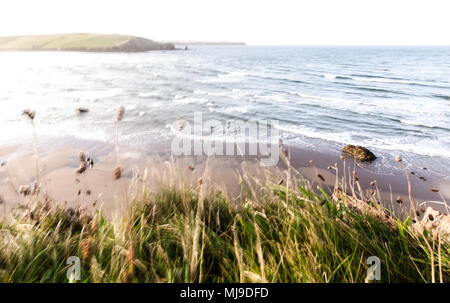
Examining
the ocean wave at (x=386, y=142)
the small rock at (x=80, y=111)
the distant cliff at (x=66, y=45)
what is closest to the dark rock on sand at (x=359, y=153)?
the ocean wave at (x=386, y=142)

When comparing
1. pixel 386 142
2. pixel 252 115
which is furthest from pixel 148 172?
pixel 386 142

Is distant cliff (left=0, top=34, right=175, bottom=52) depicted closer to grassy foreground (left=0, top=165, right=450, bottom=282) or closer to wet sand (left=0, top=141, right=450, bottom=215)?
wet sand (left=0, top=141, right=450, bottom=215)

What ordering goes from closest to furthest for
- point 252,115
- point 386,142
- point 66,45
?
point 386,142, point 252,115, point 66,45

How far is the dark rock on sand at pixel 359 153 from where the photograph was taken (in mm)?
9719

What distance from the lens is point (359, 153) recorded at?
987cm

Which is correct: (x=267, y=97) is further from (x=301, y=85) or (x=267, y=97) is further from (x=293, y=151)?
(x=293, y=151)

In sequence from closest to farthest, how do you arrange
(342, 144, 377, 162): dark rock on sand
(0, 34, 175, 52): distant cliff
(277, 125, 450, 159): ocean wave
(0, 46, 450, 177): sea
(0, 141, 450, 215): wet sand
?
(0, 141, 450, 215): wet sand, (342, 144, 377, 162): dark rock on sand, (0, 46, 450, 177): sea, (277, 125, 450, 159): ocean wave, (0, 34, 175, 52): distant cliff

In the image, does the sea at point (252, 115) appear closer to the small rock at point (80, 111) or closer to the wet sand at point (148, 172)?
the small rock at point (80, 111)

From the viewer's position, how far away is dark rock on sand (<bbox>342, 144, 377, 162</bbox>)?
9.72 m

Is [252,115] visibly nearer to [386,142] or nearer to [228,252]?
[386,142]

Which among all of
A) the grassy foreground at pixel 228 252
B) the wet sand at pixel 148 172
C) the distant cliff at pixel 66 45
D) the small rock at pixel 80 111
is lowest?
the wet sand at pixel 148 172

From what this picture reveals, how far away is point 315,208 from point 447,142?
14727mm

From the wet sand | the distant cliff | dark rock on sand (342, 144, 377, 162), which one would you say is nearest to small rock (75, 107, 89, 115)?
the wet sand

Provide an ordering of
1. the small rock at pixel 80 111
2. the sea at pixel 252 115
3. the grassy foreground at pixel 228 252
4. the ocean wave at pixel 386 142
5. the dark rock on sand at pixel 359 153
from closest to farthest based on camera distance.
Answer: the grassy foreground at pixel 228 252
the dark rock on sand at pixel 359 153
the sea at pixel 252 115
the ocean wave at pixel 386 142
the small rock at pixel 80 111
